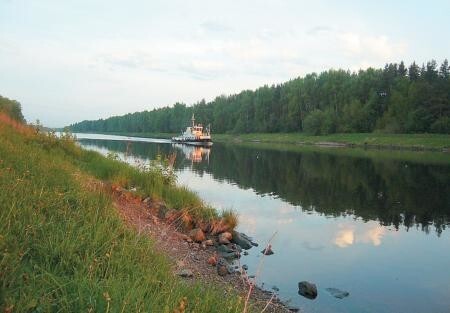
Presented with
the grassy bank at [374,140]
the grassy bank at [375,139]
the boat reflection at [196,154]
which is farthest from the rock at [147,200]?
the grassy bank at [375,139]

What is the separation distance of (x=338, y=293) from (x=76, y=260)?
7.92m

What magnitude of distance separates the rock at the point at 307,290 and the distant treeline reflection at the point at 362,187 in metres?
9.63

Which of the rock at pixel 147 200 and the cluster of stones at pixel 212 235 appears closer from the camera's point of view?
the cluster of stones at pixel 212 235

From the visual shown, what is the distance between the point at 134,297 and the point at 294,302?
693 centimetres

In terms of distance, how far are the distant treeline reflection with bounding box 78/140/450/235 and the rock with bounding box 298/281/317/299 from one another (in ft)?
31.6

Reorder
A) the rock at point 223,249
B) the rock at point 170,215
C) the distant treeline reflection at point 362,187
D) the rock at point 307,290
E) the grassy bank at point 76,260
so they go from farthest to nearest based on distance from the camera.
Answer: the distant treeline reflection at point 362,187 < the rock at point 170,215 < the rock at point 223,249 < the rock at point 307,290 < the grassy bank at point 76,260

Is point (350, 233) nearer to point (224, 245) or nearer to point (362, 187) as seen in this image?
point (224, 245)

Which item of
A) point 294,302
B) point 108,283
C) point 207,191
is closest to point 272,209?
Result: point 207,191

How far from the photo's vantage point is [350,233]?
17875mm

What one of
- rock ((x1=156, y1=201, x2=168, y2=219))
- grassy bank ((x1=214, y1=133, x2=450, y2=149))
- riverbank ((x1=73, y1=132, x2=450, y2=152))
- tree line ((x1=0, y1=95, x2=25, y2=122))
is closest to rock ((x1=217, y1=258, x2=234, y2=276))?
rock ((x1=156, y1=201, x2=168, y2=219))

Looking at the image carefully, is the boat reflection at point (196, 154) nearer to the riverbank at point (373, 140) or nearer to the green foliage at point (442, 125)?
the riverbank at point (373, 140)

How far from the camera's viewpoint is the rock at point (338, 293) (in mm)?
11188

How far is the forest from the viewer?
269 ft

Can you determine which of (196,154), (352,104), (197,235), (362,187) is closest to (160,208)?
(197,235)
